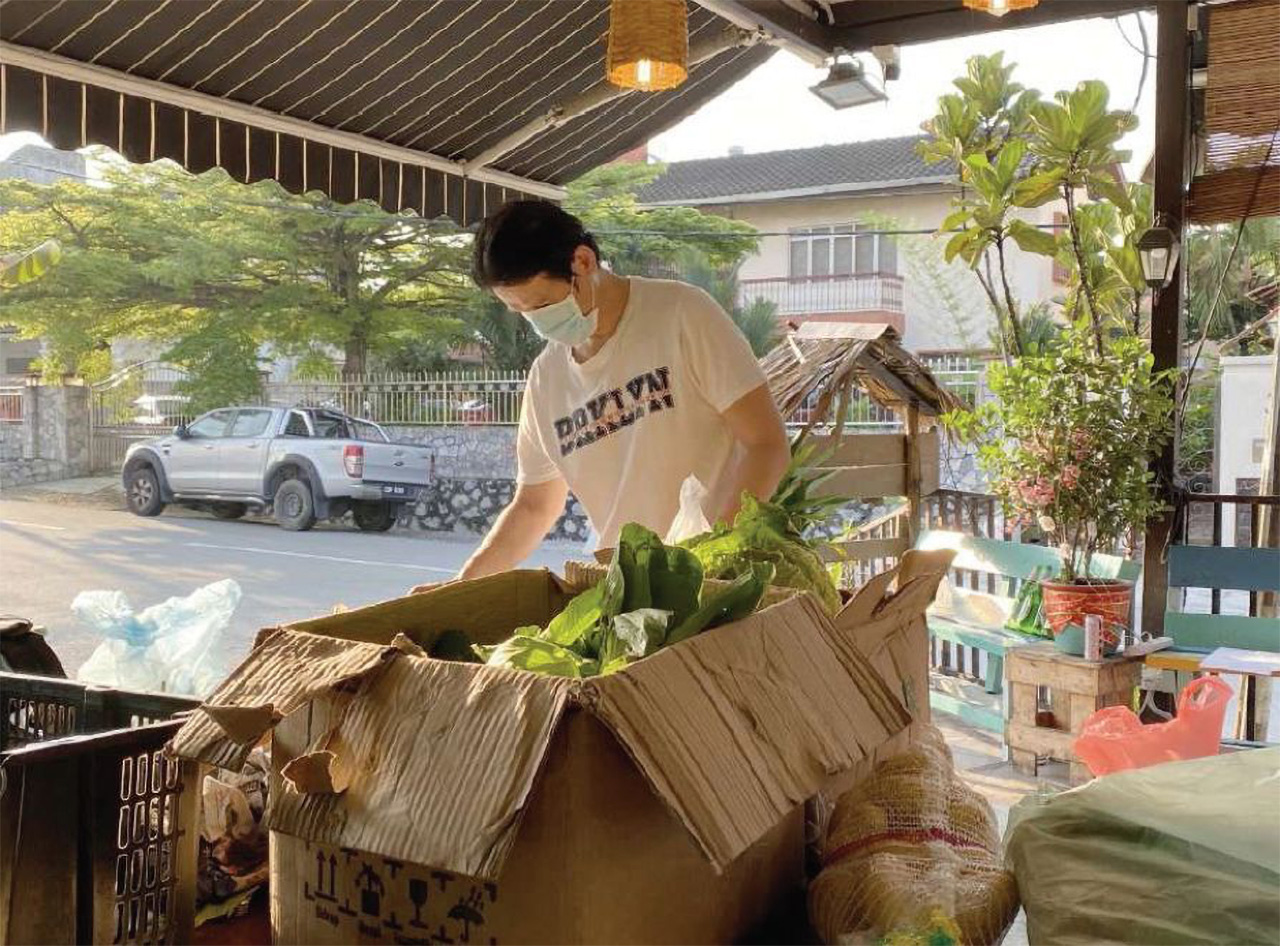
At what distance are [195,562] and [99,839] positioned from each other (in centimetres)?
1071

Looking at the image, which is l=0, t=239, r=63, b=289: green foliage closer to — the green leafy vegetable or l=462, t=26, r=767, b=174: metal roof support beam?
l=462, t=26, r=767, b=174: metal roof support beam

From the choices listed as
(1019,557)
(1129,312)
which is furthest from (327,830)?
(1129,312)

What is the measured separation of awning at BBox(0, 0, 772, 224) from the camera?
247 cm

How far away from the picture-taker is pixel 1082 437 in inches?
173

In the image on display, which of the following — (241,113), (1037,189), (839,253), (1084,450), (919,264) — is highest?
(839,253)

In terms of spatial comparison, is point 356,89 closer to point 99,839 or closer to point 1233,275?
point 99,839

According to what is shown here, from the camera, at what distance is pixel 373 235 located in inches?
565

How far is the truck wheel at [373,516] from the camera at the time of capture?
12.8 metres

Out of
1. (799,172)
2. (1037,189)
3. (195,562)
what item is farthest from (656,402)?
(799,172)

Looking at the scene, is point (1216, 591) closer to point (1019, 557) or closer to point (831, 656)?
point (1019, 557)

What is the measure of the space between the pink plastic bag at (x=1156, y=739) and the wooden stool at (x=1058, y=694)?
3.04 m

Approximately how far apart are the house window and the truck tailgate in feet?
21.6

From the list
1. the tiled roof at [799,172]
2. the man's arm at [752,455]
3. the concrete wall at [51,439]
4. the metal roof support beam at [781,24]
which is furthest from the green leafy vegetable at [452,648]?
the tiled roof at [799,172]

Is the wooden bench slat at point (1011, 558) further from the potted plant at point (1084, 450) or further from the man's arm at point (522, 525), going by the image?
the man's arm at point (522, 525)
